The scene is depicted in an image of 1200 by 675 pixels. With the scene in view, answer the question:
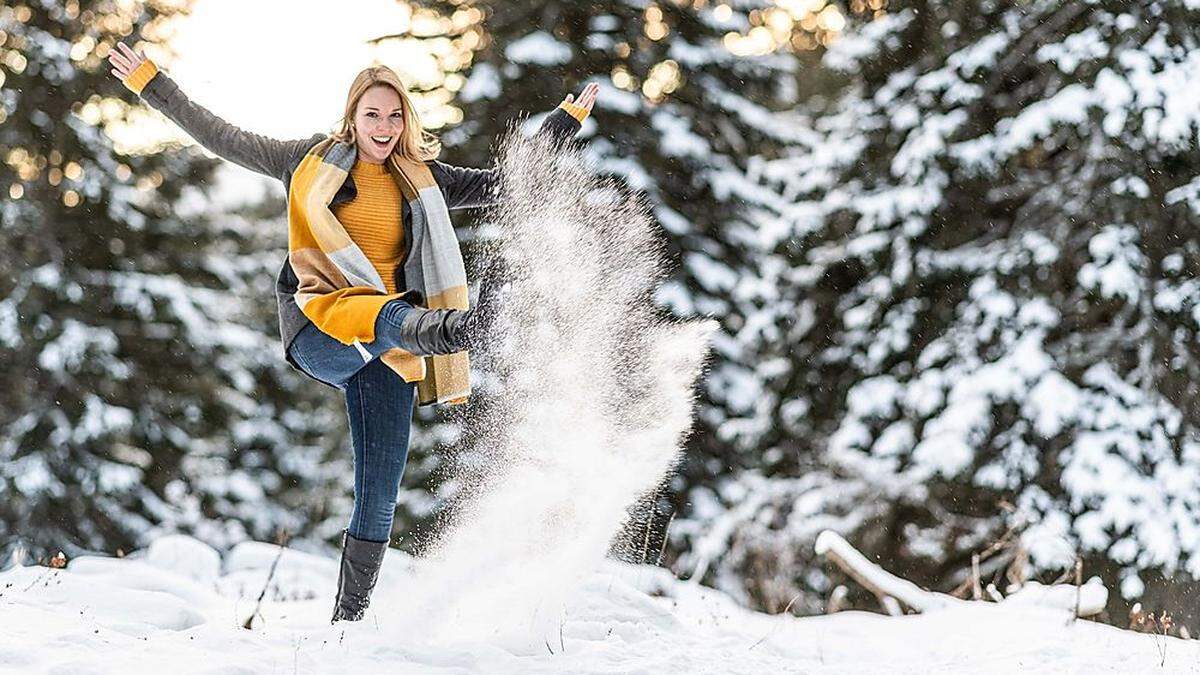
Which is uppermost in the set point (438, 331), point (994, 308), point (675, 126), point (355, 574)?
point (675, 126)

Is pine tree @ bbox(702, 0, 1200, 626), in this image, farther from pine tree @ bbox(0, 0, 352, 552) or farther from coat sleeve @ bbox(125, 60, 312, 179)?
coat sleeve @ bbox(125, 60, 312, 179)

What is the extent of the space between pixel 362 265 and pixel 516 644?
1.26 m

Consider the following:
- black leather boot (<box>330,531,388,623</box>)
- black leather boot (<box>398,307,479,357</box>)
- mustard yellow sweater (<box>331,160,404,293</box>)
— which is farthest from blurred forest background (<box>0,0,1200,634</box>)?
black leather boot (<box>398,307,479,357</box>)

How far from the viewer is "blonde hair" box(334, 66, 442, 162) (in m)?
4.29

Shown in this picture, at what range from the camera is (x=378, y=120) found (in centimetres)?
427

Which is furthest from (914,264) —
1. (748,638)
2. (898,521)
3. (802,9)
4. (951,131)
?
(748,638)

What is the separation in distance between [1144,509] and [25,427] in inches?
413

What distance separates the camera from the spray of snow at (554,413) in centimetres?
436

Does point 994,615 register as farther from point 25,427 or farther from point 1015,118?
point 25,427

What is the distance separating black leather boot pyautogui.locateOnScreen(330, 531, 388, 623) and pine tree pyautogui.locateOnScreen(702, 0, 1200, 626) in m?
6.11

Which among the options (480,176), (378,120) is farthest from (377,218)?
(480,176)

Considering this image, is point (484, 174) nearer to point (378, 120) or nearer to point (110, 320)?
point (378, 120)

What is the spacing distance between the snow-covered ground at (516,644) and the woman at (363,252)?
443 millimetres

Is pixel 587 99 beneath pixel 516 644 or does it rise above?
above
